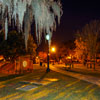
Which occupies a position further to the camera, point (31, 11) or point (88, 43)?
point (88, 43)

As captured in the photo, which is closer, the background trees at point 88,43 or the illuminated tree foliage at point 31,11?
the illuminated tree foliage at point 31,11

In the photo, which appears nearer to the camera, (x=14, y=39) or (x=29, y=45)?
(x=14, y=39)

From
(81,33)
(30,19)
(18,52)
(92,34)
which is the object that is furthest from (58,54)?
(30,19)

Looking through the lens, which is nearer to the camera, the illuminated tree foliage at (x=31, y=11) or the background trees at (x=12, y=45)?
the illuminated tree foliage at (x=31, y=11)

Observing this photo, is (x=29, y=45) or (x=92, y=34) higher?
(x=92, y=34)

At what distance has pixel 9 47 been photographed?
2127 centimetres

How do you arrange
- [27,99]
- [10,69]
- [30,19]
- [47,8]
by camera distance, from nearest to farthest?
[27,99] → [47,8] → [30,19] → [10,69]

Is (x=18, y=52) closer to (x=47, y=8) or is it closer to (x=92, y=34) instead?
(x=47, y=8)

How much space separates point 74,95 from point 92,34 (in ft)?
85.8

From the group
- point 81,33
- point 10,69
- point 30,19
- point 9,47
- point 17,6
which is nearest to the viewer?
point 17,6

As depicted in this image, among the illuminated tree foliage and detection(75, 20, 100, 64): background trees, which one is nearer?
the illuminated tree foliage

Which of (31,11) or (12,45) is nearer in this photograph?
(31,11)

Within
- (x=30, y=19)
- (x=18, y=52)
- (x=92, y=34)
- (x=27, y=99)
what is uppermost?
(x=92, y=34)

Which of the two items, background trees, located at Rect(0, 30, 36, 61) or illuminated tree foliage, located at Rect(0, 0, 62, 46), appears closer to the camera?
illuminated tree foliage, located at Rect(0, 0, 62, 46)
